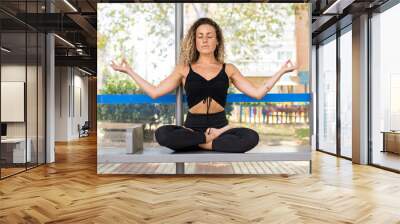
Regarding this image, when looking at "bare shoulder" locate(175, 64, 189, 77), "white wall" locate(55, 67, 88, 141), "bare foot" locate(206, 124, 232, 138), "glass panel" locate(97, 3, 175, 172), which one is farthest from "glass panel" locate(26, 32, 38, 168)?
"white wall" locate(55, 67, 88, 141)

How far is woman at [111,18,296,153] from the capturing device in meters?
4.61

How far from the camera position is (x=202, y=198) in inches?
141

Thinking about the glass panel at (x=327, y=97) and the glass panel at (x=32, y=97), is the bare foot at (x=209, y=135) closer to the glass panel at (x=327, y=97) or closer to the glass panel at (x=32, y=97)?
the glass panel at (x=32, y=97)

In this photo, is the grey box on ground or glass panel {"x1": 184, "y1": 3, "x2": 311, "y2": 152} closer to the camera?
the grey box on ground

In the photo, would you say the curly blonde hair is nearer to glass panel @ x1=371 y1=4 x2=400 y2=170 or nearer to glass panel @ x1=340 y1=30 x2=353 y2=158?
glass panel @ x1=371 y1=4 x2=400 y2=170

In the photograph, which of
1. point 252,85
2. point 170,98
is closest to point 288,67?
point 252,85

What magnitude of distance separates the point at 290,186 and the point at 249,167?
3.23 ft

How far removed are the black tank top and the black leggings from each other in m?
0.22

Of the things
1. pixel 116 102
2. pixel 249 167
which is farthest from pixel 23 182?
pixel 249 167

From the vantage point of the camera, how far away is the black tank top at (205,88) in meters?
4.66

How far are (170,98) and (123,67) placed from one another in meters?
0.65

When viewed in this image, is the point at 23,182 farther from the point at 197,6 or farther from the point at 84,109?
the point at 84,109

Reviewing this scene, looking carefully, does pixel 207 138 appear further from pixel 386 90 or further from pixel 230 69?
pixel 386 90

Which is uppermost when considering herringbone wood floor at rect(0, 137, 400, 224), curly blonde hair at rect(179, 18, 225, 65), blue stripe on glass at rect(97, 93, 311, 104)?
curly blonde hair at rect(179, 18, 225, 65)
